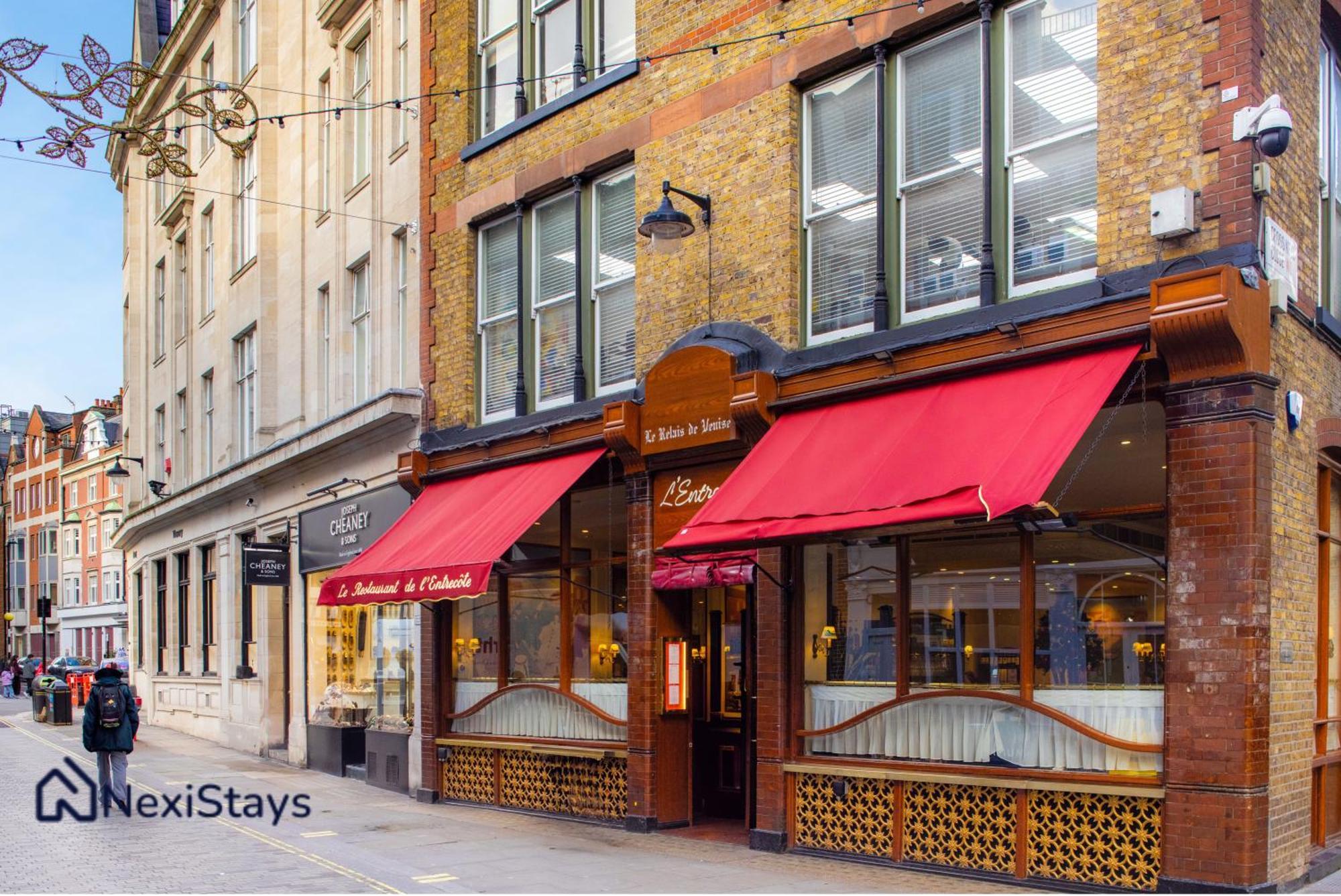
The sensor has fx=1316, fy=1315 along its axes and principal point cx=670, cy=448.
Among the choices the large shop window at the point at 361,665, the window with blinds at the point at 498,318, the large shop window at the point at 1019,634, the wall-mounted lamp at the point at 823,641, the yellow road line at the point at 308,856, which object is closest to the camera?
the large shop window at the point at 1019,634

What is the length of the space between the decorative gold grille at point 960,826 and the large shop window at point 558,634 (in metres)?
3.93

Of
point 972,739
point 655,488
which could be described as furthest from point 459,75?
point 972,739

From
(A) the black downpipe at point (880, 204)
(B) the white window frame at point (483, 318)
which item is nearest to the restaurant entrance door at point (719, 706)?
(A) the black downpipe at point (880, 204)

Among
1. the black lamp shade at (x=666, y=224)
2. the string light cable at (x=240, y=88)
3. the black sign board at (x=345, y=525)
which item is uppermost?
the string light cable at (x=240, y=88)

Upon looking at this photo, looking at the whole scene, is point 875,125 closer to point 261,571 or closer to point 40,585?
point 261,571

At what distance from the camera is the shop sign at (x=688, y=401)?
12.3 m

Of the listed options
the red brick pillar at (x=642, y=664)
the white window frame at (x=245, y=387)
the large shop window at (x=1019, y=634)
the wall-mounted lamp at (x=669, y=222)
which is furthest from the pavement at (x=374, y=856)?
the white window frame at (x=245, y=387)

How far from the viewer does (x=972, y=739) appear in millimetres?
10352

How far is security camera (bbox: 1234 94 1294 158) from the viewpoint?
8.74m

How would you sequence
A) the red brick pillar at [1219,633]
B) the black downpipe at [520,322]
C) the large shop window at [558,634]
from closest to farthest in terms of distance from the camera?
1. the red brick pillar at [1219,633]
2. the large shop window at [558,634]
3. the black downpipe at [520,322]

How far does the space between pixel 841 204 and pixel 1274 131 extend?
4.09m

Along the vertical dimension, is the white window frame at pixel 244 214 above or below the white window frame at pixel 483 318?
above

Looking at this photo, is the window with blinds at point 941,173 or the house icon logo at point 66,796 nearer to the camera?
the window with blinds at point 941,173

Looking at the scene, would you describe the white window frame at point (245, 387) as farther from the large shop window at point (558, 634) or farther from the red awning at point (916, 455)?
the red awning at point (916, 455)
